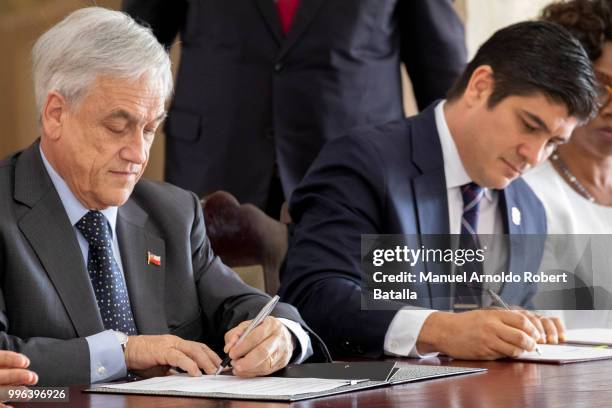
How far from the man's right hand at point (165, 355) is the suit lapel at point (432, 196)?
0.87 metres

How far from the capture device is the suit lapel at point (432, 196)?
300cm

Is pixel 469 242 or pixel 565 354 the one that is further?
pixel 469 242

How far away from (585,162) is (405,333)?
4.68ft

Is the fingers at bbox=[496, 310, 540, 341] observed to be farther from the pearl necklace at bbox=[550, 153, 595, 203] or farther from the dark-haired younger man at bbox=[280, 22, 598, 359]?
the pearl necklace at bbox=[550, 153, 595, 203]

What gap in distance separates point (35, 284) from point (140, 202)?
1.43 feet

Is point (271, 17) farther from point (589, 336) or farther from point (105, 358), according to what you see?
point (105, 358)

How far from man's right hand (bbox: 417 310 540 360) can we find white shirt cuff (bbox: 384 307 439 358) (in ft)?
0.04

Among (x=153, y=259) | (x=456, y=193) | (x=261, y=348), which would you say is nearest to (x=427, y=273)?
(x=456, y=193)

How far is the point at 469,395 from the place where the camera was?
192cm

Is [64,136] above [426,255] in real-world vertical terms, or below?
above

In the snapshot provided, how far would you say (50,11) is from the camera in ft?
20.2

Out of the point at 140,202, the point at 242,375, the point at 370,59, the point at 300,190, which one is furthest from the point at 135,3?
the point at 242,375

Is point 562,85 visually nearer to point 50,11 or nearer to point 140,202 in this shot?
point 140,202

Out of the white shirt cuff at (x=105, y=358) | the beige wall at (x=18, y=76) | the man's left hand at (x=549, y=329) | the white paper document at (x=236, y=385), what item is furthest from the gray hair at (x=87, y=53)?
the beige wall at (x=18, y=76)
